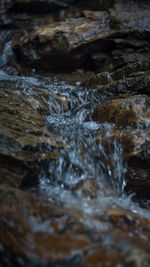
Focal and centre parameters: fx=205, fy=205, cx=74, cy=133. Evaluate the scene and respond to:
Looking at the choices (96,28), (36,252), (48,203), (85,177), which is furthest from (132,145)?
(96,28)

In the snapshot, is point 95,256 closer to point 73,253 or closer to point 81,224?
point 73,253

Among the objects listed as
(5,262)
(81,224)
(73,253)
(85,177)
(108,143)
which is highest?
(5,262)

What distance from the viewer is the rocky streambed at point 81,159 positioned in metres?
1.93

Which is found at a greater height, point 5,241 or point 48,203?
point 5,241

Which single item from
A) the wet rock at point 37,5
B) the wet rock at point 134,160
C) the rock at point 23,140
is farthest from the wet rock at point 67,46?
the wet rock at point 134,160

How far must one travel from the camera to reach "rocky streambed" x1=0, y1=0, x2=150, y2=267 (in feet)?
6.32

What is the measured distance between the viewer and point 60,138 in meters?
3.70

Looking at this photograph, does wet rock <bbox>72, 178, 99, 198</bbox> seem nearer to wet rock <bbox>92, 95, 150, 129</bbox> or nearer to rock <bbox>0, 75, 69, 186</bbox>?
rock <bbox>0, 75, 69, 186</bbox>

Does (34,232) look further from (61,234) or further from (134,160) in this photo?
(134,160)

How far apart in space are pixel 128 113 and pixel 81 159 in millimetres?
1238

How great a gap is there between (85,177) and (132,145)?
36.6 inches

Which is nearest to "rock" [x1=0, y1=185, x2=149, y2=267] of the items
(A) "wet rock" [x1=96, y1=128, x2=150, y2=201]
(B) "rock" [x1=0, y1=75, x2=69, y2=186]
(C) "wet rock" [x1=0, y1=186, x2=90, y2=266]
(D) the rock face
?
(C) "wet rock" [x1=0, y1=186, x2=90, y2=266]

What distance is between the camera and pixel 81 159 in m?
3.50

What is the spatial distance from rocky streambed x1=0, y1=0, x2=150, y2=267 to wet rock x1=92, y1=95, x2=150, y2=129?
0.02 m
